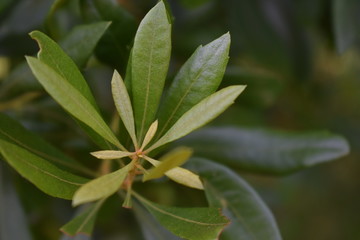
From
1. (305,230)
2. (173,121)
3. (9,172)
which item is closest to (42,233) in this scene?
(9,172)

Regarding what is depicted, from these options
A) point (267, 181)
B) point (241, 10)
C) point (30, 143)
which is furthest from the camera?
point (267, 181)

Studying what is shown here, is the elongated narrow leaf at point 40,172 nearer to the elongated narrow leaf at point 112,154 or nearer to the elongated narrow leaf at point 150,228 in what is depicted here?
the elongated narrow leaf at point 112,154

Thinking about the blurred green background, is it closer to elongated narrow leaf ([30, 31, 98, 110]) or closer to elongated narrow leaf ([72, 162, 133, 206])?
elongated narrow leaf ([30, 31, 98, 110])

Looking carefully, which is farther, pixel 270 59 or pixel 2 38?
pixel 270 59

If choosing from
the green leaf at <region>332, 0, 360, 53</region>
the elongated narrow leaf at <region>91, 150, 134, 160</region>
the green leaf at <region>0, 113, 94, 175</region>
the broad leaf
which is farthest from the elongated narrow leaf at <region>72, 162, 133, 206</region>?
the green leaf at <region>332, 0, 360, 53</region>

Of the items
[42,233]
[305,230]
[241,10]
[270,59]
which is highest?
[241,10]

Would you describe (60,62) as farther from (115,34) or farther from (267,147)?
(267,147)

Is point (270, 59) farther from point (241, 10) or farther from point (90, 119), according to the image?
point (90, 119)
